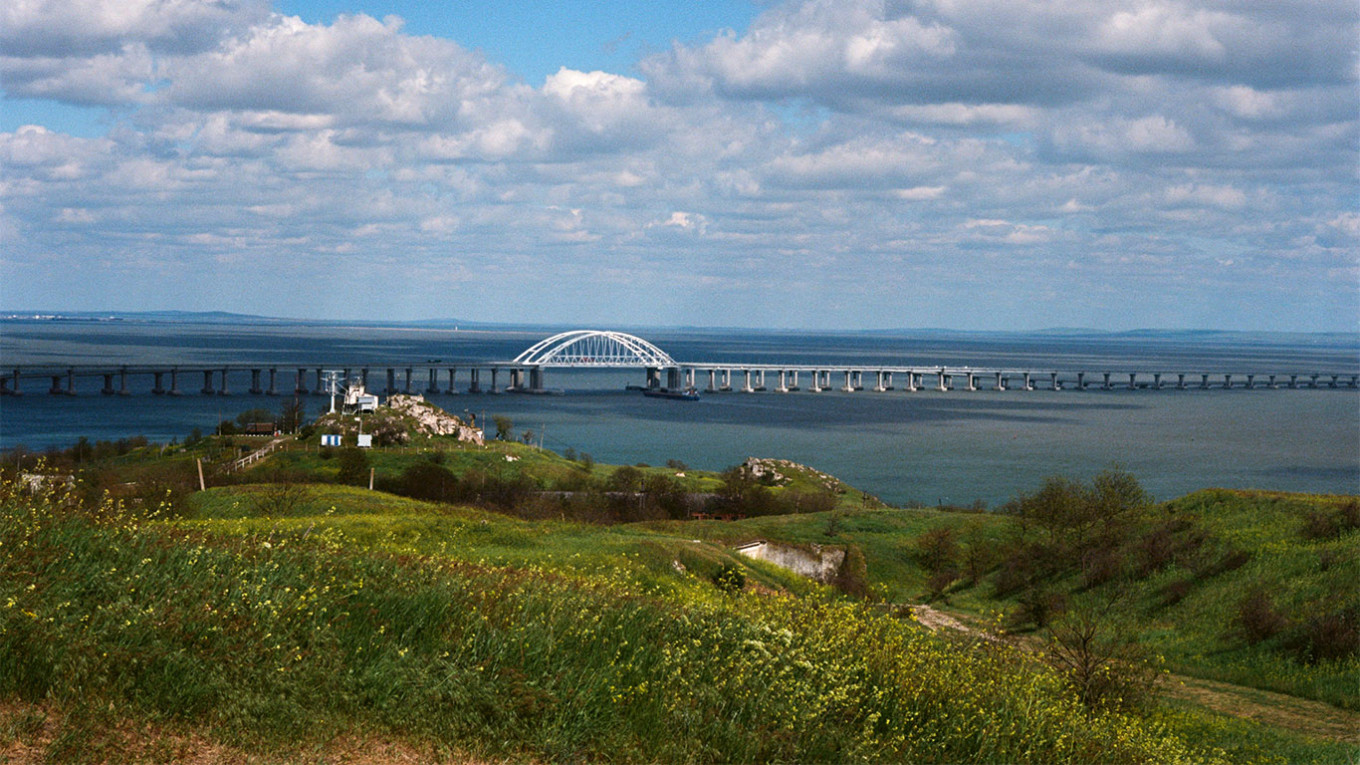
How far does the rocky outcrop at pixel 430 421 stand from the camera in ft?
241

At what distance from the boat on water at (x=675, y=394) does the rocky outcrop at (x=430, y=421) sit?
85173 millimetres

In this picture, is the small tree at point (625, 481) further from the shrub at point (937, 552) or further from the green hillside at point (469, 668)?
the green hillside at point (469, 668)

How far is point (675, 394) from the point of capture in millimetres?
164625

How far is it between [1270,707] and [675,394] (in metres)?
143

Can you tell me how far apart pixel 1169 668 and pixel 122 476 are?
43429 millimetres

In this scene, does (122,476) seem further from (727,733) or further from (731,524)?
(727,733)

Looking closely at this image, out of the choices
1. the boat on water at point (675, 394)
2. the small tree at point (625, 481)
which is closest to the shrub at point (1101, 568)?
the small tree at point (625, 481)

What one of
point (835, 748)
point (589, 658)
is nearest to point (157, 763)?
point (589, 658)

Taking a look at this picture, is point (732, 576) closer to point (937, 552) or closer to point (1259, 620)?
point (1259, 620)

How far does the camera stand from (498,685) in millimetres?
9258

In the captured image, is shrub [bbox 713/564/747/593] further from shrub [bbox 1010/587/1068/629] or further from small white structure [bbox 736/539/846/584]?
shrub [bbox 1010/587/1068/629]

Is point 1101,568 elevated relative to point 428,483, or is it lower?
elevated

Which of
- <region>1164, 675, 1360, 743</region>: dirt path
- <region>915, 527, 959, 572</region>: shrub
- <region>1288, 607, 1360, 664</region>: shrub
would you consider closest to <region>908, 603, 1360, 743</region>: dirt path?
<region>1164, 675, 1360, 743</region>: dirt path

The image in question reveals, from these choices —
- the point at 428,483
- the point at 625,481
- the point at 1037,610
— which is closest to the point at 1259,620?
the point at 1037,610
